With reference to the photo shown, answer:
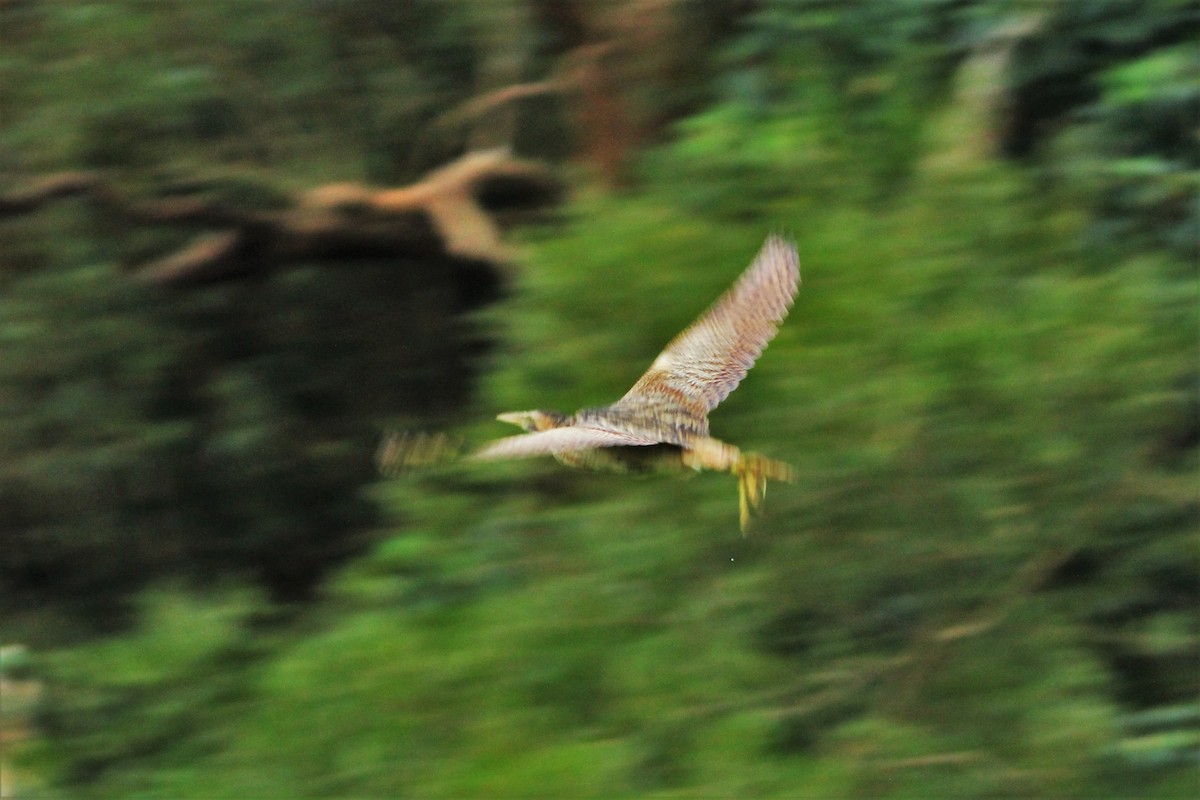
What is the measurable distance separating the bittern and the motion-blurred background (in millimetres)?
138

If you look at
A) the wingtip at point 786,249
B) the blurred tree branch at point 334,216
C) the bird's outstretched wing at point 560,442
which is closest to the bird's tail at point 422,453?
the bird's outstretched wing at point 560,442

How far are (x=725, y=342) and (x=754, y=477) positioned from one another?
1.63ft

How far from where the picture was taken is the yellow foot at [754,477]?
11.8 ft

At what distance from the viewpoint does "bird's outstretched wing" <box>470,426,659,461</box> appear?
3.16m

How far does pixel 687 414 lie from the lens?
3.71 meters

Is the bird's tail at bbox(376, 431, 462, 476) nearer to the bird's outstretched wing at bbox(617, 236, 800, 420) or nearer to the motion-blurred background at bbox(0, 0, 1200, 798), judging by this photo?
the motion-blurred background at bbox(0, 0, 1200, 798)

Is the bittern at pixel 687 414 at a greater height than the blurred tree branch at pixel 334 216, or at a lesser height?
lesser

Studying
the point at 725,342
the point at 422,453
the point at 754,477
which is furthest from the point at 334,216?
the point at 754,477

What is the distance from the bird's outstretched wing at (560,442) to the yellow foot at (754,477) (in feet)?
0.87

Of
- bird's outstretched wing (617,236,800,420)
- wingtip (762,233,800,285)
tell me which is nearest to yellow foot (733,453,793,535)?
bird's outstretched wing (617,236,800,420)

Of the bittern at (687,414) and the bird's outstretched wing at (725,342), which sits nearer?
the bittern at (687,414)

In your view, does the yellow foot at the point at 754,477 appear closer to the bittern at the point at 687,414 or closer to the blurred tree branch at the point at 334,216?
the bittern at the point at 687,414

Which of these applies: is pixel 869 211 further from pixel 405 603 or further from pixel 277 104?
pixel 277 104

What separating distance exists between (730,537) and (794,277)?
0.69m
